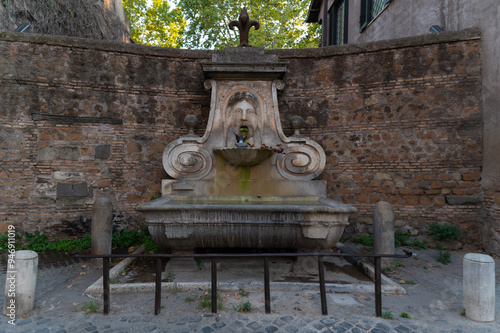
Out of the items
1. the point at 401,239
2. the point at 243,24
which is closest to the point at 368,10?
the point at 243,24

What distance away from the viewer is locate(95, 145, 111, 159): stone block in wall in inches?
232

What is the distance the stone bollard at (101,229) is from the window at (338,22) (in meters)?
9.97

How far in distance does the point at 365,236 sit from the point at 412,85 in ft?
9.95

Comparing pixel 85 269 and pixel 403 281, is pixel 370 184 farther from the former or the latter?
pixel 85 269

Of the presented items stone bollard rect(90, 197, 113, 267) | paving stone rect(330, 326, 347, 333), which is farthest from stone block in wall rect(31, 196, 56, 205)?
paving stone rect(330, 326, 347, 333)

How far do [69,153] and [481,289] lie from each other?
6.42 metres

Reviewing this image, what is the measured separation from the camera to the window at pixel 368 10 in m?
9.05

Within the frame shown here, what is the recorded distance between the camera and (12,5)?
6.18 m

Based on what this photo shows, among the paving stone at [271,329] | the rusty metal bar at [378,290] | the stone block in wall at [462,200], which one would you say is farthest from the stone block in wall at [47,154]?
the stone block in wall at [462,200]

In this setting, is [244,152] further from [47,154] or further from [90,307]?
[47,154]

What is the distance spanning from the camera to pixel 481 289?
9.12ft

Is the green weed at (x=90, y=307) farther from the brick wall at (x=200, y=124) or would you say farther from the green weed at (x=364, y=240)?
the green weed at (x=364, y=240)

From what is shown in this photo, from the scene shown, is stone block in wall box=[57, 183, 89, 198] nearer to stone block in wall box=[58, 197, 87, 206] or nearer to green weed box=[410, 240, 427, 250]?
stone block in wall box=[58, 197, 87, 206]

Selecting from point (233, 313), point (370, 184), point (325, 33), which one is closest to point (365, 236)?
point (370, 184)
